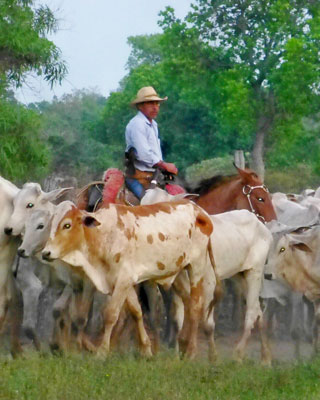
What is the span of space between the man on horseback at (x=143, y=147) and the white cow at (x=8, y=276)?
5.16ft

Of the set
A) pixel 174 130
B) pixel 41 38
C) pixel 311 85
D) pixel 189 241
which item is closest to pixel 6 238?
pixel 189 241

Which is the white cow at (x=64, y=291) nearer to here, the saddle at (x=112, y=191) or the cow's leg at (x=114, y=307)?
the cow's leg at (x=114, y=307)

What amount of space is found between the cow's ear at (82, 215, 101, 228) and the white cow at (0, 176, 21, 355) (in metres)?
1.09

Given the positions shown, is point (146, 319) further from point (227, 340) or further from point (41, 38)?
point (41, 38)

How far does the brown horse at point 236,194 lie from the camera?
13047mm

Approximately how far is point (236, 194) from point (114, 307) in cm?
340

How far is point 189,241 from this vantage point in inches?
437

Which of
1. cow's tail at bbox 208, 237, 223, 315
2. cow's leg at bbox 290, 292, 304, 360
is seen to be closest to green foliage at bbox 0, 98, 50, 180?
cow's leg at bbox 290, 292, 304, 360

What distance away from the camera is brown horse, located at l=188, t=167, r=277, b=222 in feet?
42.8

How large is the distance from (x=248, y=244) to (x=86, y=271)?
8.03 feet

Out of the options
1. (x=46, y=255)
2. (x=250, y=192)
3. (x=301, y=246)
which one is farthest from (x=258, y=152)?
(x=46, y=255)

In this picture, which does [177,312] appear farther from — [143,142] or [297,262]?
[143,142]

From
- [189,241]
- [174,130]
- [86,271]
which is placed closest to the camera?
[86,271]

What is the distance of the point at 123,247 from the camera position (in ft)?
34.1
